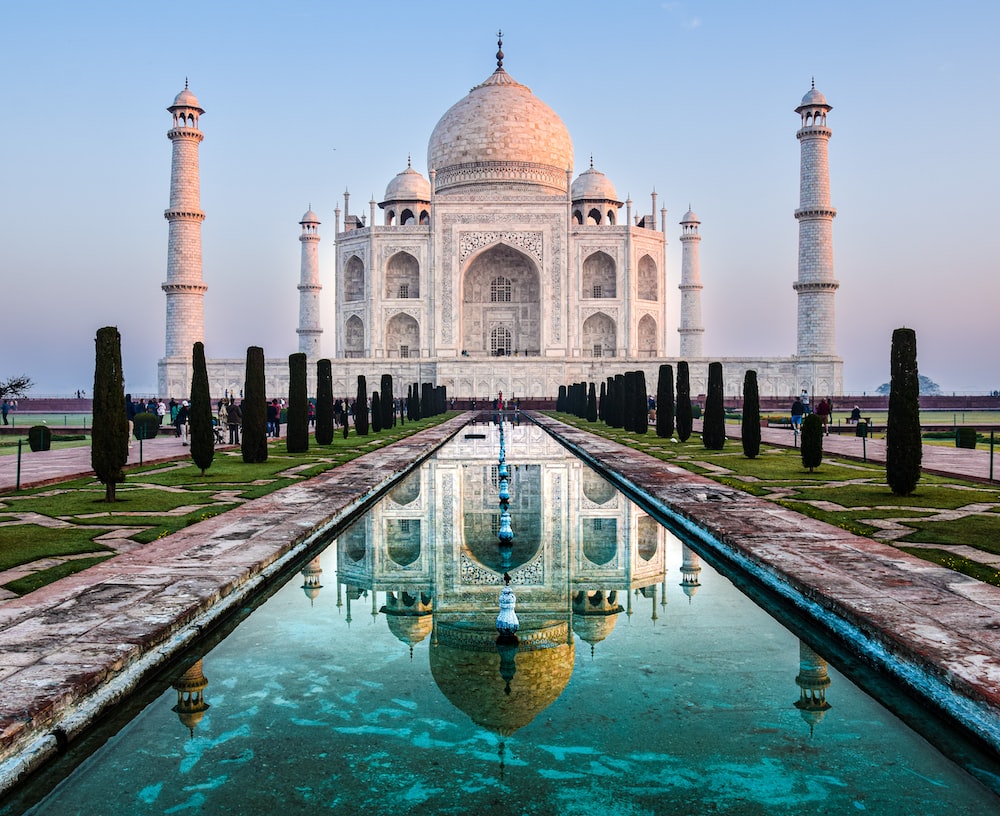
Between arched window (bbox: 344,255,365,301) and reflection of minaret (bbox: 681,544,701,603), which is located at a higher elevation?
arched window (bbox: 344,255,365,301)

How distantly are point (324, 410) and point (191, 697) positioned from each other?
39.5 ft

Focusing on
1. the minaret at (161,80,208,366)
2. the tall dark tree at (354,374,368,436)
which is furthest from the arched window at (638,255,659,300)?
the tall dark tree at (354,374,368,436)

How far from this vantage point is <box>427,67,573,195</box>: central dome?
4016cm

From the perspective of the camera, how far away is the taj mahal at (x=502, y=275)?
3259cm

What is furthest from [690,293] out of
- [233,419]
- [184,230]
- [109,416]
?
[109,416]

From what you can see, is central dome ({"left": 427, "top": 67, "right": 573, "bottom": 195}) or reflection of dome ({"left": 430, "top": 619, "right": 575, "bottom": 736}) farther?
central dome ({"left": 427, "top": 67, "right": 573, "bottom": 195})

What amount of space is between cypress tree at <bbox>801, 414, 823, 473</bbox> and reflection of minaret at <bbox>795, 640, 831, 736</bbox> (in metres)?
6.24

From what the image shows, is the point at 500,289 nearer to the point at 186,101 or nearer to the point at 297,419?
the point at 186,101

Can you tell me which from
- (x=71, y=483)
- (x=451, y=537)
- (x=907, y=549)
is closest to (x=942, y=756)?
(x=907, y=549)

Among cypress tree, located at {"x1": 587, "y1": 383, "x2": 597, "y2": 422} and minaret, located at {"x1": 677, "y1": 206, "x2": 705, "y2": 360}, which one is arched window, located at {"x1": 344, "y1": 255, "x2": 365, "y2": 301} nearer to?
minaret, located at {"x1": 677, "y1": 206, "x2": 705, "y2": 360}

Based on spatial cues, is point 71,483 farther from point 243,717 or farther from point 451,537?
point 243,717

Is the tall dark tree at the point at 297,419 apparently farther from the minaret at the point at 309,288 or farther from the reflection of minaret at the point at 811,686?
the minaret at the point at 309,288

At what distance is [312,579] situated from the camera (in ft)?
16.0

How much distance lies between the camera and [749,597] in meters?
4.48
